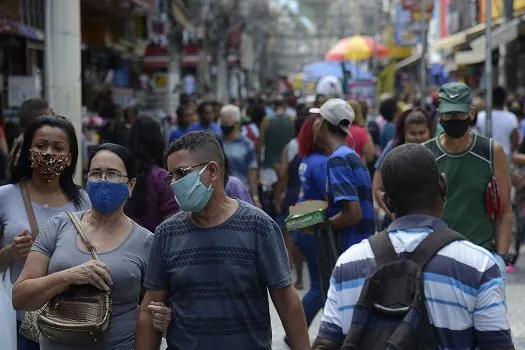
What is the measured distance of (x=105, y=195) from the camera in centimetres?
516

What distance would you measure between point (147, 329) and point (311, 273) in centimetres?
366

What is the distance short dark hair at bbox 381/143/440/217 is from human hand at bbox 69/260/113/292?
1431 mm

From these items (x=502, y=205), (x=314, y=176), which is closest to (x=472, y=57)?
(x=314, y=176)

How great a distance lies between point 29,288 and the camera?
4938 millimetres

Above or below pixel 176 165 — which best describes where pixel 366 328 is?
below

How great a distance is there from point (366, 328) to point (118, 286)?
5.07ft

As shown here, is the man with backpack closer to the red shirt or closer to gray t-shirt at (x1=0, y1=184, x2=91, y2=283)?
gray t-shirt at (x1=0, y1=184, x2=91, y2=283)

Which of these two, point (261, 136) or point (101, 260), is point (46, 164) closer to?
point (101, 260)

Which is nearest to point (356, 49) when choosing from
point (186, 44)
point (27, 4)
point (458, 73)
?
point (458, 73)

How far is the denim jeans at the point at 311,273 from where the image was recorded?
26.8ft

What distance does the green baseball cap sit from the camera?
6.95 meters

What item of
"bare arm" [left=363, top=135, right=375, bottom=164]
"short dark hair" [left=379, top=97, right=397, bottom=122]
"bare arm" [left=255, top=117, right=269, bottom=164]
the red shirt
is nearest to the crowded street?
the red shirt

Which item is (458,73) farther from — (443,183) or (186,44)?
(443,183)

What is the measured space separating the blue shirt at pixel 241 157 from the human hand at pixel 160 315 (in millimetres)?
7530
